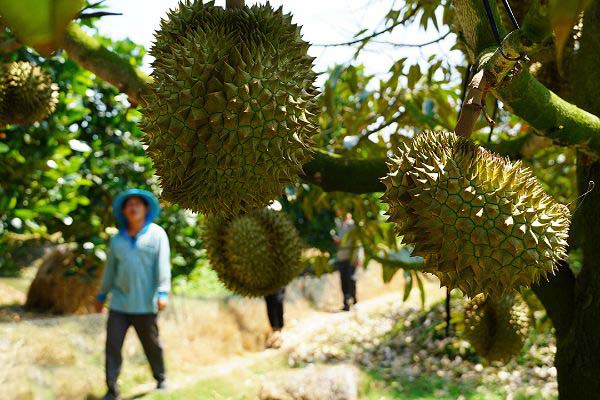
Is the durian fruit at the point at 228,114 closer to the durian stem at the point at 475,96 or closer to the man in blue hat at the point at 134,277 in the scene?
the durian stem at the point at 475,96

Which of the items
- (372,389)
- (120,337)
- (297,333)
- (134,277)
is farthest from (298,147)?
(297,333)

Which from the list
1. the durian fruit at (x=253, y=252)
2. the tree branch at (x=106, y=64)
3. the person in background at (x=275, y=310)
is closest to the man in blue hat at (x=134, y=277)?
the person in background at (x=275, y=310)

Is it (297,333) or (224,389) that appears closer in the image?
(224,389)

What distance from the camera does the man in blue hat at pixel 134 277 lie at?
4066 mm

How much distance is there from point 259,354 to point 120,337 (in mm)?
2336

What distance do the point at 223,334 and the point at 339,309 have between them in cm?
284

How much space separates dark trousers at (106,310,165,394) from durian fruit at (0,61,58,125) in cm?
184

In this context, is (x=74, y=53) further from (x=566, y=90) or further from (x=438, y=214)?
(x=566, y=90)

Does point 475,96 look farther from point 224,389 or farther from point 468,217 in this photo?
point 224,389

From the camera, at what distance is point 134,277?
13.3 ft

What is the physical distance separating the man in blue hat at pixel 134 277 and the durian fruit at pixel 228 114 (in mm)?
3050

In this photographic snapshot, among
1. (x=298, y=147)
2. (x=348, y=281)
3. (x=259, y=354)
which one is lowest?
(x=259, y=354)

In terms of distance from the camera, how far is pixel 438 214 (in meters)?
1.00

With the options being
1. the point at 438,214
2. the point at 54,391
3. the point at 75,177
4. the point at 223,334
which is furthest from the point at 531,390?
the point at 438,214
